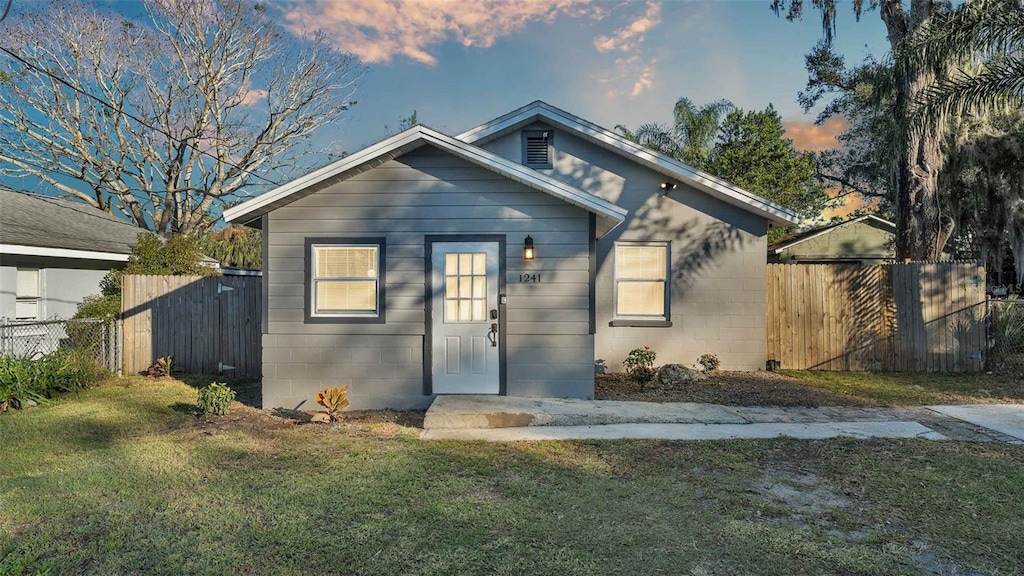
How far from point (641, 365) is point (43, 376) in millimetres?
9018

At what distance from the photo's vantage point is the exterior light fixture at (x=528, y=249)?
6.99 m

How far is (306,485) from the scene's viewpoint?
4215 mm

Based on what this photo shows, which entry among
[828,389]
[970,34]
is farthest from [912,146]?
[828,389]

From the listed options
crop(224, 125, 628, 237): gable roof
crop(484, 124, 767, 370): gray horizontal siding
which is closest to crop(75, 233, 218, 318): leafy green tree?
crop(224, 125, 628, 237): gable roof

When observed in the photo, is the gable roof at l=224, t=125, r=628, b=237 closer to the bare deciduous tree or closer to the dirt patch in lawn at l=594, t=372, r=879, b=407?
the dirt patch in lawn at l=594, t=372, r=879, b=407

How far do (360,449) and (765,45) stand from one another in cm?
1374

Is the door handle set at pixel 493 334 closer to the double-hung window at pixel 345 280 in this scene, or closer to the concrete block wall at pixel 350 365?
the concrete block wall at pixel 350 365

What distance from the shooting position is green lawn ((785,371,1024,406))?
24.2 feet

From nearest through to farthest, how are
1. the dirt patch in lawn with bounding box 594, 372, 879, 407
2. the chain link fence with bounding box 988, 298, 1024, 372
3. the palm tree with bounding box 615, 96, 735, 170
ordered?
1. the dirt patch in lawn with bounding box 594, 372, 879, 407
2. the chain link fence with bounding box 988, 298, 1024, 372
3. the palm tree with bounding box 615, 96, 735, 170

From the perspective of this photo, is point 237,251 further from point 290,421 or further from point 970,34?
point 970,34

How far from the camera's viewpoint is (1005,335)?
358 inches

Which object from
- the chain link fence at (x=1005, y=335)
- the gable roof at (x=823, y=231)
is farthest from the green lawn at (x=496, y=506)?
the gable roof at (x=823, y=231)

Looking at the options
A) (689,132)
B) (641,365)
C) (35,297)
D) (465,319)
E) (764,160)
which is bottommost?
(641,365)

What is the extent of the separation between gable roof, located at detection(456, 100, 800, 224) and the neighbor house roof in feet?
27.4
